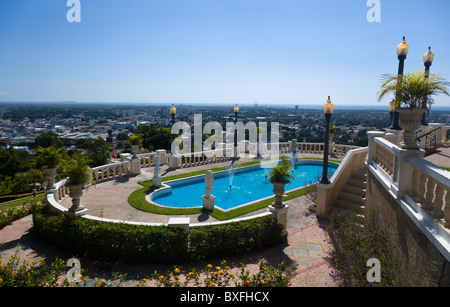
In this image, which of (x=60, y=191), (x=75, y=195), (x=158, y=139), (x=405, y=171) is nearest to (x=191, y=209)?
(x=75, y=195)

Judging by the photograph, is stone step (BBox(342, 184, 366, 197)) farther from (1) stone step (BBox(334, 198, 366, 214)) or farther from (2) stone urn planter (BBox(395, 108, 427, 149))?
(2) stone urn planter (BBox(395, 108, 427, 149))

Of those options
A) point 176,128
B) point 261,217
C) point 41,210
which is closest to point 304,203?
point 261,217

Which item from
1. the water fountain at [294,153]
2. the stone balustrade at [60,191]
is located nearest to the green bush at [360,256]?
the stone balustrade at [60,191]

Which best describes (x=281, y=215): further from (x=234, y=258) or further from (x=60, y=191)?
(x=60, y=191)

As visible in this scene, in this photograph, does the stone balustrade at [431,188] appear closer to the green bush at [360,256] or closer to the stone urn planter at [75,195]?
the green bush at [360,256]

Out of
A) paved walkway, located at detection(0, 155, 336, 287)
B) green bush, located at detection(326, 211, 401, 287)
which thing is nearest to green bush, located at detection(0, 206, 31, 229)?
paved walkway, located at detection(0, 155, 336, 287)

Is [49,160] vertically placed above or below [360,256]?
above

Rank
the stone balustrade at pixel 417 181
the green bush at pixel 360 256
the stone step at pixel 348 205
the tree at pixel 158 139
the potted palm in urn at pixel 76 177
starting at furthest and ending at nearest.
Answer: the tree at pixel 158 139 → the stone step at pixel 348 205 → the potted palm in urn at pixel 76 177 → the green bush at pixel 360 256 → the stone balustrade at pixel 417 181
